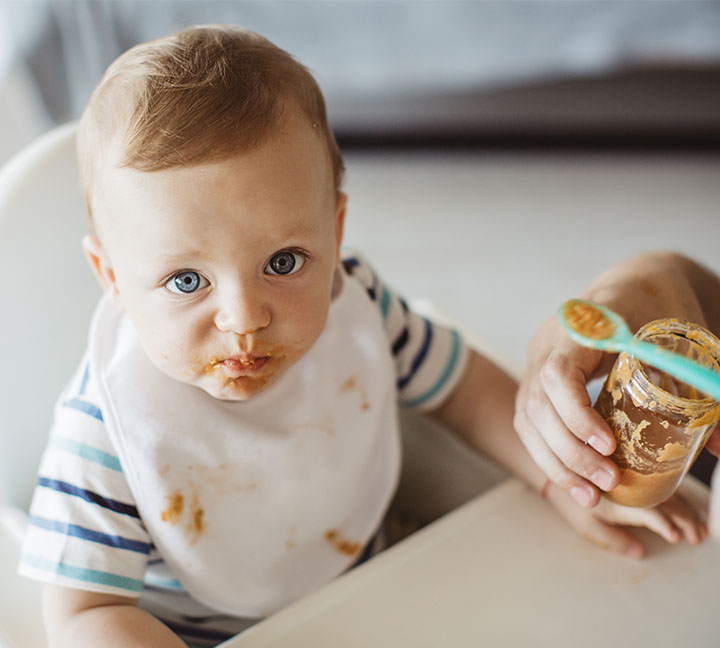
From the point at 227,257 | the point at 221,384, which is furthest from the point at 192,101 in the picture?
the point at 221,384

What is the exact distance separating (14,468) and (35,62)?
1.68 meters

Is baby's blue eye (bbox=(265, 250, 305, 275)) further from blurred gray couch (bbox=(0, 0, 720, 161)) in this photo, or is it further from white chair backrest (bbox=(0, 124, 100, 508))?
blurred gray couch (bbox=(0, 0, 720, 161))

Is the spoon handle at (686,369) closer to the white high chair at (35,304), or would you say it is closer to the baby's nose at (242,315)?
the baby's nose at (242,315)

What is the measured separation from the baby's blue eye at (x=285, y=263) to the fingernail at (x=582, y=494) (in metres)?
0.30

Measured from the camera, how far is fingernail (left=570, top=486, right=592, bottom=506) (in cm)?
65

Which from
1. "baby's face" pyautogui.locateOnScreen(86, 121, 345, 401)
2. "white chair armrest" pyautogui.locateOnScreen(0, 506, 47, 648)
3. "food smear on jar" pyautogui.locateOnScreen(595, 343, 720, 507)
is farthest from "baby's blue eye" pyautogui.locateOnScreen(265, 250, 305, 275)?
"white chair armrest" pyautogui.locateOnScreen(0, 506, 47, 648)

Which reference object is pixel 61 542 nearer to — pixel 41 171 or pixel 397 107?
pixel 41 171

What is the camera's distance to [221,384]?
0.68 meters

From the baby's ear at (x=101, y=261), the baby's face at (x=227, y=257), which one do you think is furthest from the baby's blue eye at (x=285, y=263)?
the baby's ear at (x=101, y=261)

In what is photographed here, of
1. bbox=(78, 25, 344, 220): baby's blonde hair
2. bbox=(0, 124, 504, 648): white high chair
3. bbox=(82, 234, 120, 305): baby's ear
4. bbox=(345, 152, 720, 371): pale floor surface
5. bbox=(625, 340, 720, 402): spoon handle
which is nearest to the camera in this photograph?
bbox=(625, 340, 720, 402): spoon handle

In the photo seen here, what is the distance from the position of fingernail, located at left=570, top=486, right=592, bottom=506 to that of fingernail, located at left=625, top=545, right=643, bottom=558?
0.41 ft

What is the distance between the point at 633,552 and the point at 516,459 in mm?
143

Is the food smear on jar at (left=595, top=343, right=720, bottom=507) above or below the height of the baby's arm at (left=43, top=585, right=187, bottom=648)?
above

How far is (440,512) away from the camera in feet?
3.24
